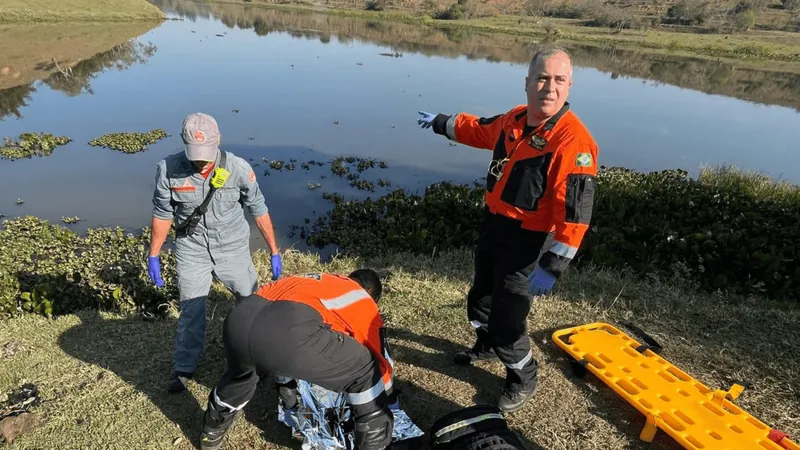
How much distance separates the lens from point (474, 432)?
8.69 feet

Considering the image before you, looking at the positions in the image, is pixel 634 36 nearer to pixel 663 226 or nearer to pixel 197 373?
pixel 663 226

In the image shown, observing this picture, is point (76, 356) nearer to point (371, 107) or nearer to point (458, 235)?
point (458, 235)

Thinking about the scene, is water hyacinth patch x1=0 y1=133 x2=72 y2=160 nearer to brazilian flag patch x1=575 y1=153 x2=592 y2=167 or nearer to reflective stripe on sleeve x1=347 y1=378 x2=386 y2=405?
reflective stripe on sleeve x1=347 y1=378 x2=386 y2=405

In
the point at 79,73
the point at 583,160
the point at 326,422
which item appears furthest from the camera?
the point at 79,73

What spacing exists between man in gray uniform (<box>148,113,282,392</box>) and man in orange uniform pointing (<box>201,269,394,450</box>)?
839 mm

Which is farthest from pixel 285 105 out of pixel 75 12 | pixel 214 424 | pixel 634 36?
pixel 634 36

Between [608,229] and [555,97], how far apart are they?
156 inches

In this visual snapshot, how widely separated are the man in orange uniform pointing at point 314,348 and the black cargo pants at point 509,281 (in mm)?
823

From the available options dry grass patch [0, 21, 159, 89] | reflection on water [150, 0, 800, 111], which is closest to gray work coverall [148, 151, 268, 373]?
dry grass patch [0, 21, 159, 89]

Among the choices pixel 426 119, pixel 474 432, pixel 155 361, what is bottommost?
pixel 155 361

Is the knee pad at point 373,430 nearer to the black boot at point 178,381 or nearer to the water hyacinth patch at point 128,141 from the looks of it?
the black boot at point 178,381

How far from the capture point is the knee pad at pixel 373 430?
263 centimetres

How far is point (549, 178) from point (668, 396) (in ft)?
6.10

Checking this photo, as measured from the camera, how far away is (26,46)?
2353 centimetres
